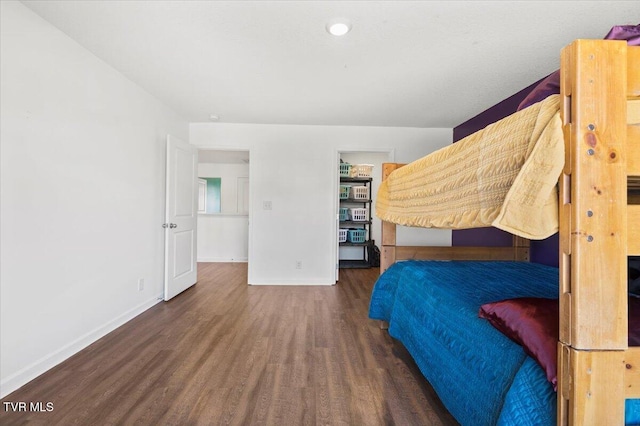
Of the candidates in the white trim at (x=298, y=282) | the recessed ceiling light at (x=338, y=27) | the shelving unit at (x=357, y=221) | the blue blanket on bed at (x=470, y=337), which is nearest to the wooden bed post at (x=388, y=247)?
the blue blanket on bed at (x=470, y=337)

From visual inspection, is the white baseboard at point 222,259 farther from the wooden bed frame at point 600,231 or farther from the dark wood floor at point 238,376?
the wooden bed frame at point 600,231

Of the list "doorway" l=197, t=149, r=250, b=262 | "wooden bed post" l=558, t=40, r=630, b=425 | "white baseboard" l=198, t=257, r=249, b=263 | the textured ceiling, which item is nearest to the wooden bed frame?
"wooden bed post" l=558, t=40, r=630, b=425

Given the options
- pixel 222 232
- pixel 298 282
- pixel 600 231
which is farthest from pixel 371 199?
pixel 600 231

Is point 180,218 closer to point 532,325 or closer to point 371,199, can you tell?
point 371,199

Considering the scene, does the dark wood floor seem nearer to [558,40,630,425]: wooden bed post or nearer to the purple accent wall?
[558,40,630,425]: wooden bed post

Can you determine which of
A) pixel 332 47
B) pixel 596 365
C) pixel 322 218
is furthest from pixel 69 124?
pixel 596 365

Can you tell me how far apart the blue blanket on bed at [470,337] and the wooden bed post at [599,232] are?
6.2 inches

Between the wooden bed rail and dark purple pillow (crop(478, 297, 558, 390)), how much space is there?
1285mm

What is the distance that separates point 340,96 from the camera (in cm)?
269

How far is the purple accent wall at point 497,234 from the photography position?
2262 mm

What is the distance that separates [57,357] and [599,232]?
2.81 m

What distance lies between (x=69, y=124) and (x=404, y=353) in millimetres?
2900

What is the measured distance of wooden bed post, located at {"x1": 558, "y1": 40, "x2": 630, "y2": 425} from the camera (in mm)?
627

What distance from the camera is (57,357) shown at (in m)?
1.75
